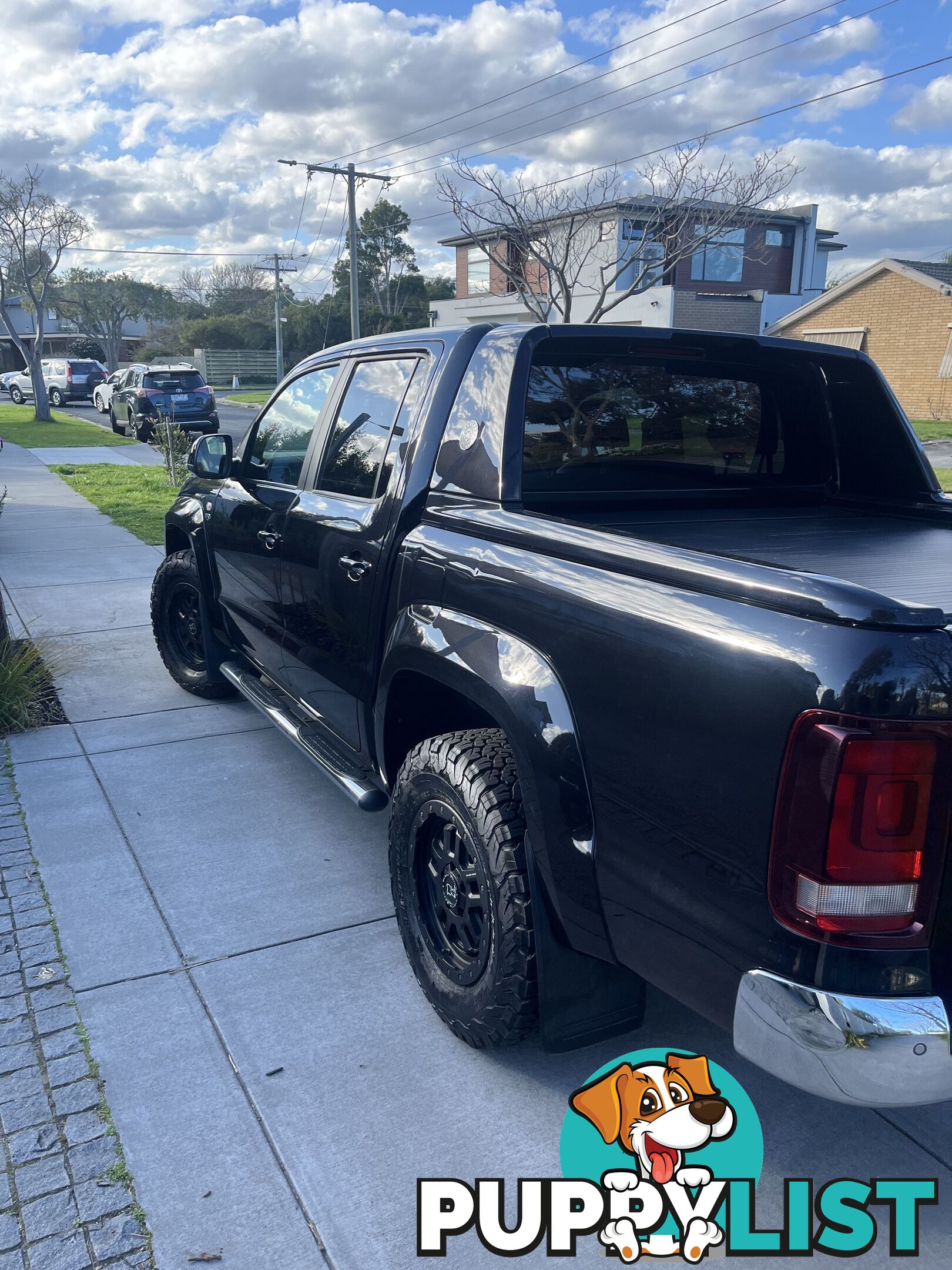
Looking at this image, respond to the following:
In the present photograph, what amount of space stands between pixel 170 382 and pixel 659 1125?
77.7 feet

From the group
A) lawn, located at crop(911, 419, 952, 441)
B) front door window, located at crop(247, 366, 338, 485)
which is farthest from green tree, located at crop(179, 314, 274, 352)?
front door window, located at crop(247, 366, 338, 485)

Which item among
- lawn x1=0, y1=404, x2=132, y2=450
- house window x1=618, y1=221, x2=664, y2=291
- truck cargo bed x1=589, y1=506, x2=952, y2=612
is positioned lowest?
lawn x1=0, y1=404, x2=132, y2=450

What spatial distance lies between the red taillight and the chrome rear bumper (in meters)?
0.11

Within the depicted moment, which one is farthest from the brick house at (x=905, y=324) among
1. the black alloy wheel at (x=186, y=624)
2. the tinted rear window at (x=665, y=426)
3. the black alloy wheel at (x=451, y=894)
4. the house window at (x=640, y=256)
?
the black alloy wheel at (x=451, y=894)

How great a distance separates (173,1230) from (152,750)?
2.99 metres

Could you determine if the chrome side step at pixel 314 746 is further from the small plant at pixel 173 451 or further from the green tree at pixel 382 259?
the green tree at pixel 382 259

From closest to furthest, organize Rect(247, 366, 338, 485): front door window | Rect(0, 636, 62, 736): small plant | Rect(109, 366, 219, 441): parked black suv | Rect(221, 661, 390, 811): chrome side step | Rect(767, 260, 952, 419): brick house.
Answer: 1. Rect(221, 661, 390, 811): chrome side step
2. Rect(247, 366, 338, 485): front door window
3. Rect(0, 636, 62, 736): small plant
4. Rect(109, 366, 219, 441): parked black suv
5. Rect(767, 260, 952, 419): brick house

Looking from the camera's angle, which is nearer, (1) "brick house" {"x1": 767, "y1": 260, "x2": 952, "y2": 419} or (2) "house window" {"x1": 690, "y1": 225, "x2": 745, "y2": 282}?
(1) "brick house" {"x1": 767, "y1": 260, "x2": 952, "y2": 419}

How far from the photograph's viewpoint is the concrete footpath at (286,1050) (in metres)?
2.29

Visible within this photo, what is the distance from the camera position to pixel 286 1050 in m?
2.81

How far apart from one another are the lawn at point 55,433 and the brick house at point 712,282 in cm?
1453

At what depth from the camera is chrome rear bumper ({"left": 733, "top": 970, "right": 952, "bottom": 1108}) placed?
67.4 inches

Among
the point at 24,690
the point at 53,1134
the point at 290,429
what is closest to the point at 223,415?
the point at 24,690

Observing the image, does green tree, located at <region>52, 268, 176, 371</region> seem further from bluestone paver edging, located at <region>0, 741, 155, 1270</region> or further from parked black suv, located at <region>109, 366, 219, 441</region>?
bluestone paver edging, located at <region>0, 741, 155, 1270</region>
